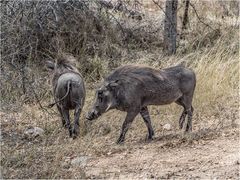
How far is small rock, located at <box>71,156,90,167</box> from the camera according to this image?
562 cm

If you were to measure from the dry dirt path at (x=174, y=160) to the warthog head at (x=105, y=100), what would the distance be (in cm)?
Answer: 51

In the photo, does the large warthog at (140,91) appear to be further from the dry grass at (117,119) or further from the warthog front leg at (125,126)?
the dry grass at (117,119)

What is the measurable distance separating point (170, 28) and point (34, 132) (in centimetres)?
424

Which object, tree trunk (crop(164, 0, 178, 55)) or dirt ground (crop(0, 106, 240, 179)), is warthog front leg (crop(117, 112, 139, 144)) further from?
tree trunk (crop(164, 0, 178, 55))

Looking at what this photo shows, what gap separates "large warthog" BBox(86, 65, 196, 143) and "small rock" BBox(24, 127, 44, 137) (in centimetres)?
68

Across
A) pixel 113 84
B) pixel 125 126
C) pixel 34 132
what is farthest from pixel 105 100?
pixel 34 132

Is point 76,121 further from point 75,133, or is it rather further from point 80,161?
point 80,161

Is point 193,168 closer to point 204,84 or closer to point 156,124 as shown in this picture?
A: point 156,124

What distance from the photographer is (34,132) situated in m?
7.00

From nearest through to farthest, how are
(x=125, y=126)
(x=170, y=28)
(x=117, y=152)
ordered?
1. (x=117, y=152)
2. (x=125, y=126)
3. (x=170, y=28)

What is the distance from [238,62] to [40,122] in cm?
366

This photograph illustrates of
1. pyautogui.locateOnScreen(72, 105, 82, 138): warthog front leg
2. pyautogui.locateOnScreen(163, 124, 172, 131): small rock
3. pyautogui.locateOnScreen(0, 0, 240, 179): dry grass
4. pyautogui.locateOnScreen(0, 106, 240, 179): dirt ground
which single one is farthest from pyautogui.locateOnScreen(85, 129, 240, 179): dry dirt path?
pyautogui.locateOnScreen(72, 105, 82, 138): warthog front leg

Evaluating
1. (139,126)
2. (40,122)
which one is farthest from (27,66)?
(139,126)

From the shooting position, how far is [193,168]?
5.58m
